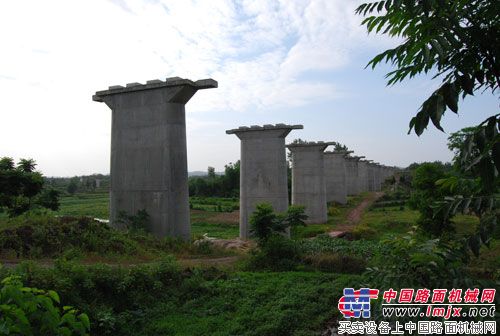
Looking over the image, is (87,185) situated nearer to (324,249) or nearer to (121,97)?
(121,97)

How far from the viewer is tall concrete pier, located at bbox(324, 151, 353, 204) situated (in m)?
38.2

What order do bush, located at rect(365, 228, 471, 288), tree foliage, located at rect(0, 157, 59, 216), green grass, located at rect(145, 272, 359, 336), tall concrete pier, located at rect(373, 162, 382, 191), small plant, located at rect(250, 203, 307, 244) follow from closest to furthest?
bush, located at rect(365, 228, 471, 288)
green grass, located at rect(145, 272, 359, 336)
small plant, located at rect(250, 203, 307, 244)
tree foliage, located at rect(0, 157, 59, 216)
tall concrete pier, located at rect(373, 162, 382, 191)

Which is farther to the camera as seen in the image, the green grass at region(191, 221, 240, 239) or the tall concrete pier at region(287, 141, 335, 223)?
the tall concrete pier at region(287, 141, 335, 223)

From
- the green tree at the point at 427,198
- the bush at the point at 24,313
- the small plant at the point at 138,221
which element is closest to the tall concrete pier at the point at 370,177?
the green tree at the point at 427,198

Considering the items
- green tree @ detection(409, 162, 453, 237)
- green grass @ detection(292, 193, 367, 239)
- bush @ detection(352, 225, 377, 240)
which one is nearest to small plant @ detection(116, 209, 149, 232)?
green grass @ detection(292, 193, 367, 239)

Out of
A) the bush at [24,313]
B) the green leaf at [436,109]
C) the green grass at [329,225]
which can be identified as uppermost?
the green leaf at [436,109]

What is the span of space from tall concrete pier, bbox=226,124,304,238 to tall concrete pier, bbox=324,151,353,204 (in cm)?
1855

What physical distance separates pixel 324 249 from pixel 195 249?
4.07 meters

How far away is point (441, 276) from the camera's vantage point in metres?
2.64

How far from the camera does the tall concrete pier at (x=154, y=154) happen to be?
13773 millimetres

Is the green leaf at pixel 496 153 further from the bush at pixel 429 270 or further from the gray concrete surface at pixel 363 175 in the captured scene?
the gray concrete surface at pixel 363 175

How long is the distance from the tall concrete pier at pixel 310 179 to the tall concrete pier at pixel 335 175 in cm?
1093

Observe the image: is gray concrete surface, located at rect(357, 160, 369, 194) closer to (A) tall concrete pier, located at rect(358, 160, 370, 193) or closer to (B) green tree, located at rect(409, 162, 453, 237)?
(A) tall concrete pier, located at rect(358, 160, 370, 193)

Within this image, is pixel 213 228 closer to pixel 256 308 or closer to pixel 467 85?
pixel 256 308
